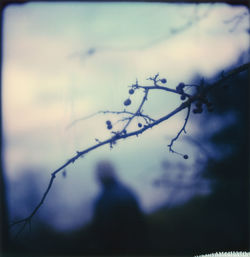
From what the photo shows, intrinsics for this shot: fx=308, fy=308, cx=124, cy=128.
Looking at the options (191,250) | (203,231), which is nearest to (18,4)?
(203,231)

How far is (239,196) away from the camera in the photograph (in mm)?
1720

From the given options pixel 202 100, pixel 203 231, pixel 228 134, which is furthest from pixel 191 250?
pixel 202 100

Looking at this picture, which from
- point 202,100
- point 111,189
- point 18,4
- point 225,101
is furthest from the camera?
point 225,101

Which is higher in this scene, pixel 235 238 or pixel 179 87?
pixel 179 87

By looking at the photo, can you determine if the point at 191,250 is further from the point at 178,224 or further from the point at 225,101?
the point at 225,101

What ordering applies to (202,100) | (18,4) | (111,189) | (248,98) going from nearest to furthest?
(202,100) → (18,4) → (111,189) → (248,98)

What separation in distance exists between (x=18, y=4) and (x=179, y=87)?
905 mm

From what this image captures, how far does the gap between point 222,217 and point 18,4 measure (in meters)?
1.73

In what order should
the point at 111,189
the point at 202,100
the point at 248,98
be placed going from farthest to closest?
1. the point at 248,98
2. the point at 111,189
3. the point at 202,100

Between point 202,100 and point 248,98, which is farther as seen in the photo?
point 248,98

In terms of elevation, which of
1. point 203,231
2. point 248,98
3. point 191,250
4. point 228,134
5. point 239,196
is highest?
point 248,98

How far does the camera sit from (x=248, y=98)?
71.1 inches

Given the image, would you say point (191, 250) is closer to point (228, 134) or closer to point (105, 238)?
point (105, 238)

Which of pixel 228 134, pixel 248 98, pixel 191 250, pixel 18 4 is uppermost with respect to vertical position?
pixel 18 4
